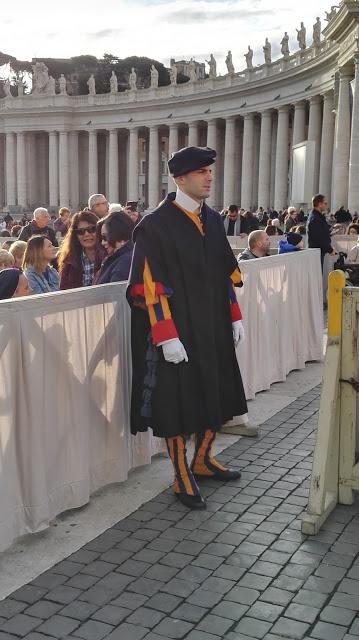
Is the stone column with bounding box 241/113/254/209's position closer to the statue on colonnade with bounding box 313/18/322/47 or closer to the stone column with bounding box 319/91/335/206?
the statue on colonnade with bounding box 313/18/322/47

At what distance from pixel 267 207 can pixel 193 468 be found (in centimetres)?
5159

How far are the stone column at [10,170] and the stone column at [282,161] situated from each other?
37.0 metres

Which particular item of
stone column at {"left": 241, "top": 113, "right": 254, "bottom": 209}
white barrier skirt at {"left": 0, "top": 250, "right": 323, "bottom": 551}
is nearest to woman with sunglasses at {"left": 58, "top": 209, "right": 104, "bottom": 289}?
white barrier skirt at {"left": 0, "top": 250, "right": 323, "bottom": 551}

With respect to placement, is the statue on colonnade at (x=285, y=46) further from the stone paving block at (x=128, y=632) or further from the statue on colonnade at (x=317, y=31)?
the stone paving block at (x=128, y=632)

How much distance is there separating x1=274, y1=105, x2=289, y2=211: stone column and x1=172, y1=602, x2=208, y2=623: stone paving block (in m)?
50.8

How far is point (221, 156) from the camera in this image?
227ft

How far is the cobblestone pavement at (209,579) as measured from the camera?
14.5ft

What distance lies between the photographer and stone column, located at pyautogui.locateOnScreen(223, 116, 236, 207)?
62625mm

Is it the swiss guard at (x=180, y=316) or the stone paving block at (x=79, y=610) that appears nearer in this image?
the stone paving block at (x=79, y=610)

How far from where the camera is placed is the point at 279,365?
10.6 metres

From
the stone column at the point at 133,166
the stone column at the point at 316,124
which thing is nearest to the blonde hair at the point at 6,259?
the stone column at the point at 316,124

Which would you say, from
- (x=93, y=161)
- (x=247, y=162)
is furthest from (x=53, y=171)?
(x=247, y=162)

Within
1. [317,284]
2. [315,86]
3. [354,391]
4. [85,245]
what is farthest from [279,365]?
[315,86]

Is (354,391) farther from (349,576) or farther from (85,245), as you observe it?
(85,245)
